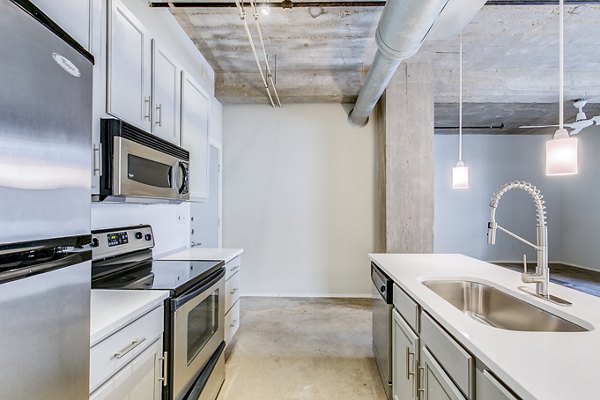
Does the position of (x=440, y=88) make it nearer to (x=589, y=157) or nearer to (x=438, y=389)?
(x=438, y=389)

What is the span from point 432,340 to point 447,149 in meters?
6.31

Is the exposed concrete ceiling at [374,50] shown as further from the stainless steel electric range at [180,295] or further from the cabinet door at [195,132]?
the stainless steel electric range at [180,295]

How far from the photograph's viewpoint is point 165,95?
227cm

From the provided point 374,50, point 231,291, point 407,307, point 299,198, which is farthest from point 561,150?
point 299,198

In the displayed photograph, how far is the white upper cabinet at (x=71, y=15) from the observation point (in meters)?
0.96

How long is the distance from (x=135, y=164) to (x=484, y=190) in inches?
280

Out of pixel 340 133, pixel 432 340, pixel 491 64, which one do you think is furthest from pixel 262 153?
pixel 432 340

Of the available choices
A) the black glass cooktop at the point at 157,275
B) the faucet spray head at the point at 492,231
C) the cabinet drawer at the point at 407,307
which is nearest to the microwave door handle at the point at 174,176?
the black glass cooktop at the point at 157,275

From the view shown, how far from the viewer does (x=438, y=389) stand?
4.47 ft

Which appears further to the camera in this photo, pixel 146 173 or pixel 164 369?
pixel 146 173

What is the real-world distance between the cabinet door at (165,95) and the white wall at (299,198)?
2.24 metres

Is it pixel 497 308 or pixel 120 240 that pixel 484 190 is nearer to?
pixel 497 308

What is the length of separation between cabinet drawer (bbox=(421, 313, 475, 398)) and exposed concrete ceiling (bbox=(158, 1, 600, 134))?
2.61 metres

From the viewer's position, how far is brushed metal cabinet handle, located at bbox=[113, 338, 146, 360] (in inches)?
46.1
